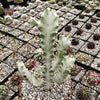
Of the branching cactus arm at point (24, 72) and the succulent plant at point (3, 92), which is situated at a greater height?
the branching cactus arm at point (24, 72)

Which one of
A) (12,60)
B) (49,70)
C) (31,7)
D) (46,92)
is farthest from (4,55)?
(31,7)

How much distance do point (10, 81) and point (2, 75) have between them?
48 cm

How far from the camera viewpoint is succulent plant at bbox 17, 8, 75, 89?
115 inches

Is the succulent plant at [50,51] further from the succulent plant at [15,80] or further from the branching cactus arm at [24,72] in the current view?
the succulent plant at [15,80]

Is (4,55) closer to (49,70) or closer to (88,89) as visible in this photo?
(49,70)

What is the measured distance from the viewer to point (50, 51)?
3.44m

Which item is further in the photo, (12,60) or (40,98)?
(12,60)

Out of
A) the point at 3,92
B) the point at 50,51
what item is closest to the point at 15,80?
the point at 3,92

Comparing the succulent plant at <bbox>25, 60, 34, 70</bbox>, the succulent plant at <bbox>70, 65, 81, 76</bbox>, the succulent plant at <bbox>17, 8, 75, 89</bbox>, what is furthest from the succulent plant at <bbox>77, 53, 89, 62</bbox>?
the succulent plant at <bbox>17, 8, 75, 89</bbox>

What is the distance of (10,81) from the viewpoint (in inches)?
207

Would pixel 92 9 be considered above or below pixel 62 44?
below

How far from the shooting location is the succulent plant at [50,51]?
291 centimetres

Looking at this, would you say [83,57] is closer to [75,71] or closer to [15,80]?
[75,71]

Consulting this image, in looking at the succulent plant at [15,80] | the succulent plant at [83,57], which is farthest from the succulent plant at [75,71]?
the succulent plant at [15,80]
